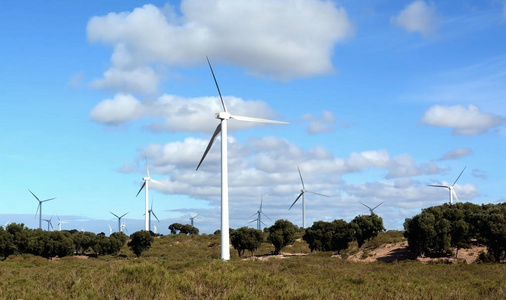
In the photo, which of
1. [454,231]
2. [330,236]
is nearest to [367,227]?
[330,236]

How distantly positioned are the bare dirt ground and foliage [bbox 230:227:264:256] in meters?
22.9

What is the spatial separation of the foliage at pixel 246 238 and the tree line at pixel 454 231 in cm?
3272

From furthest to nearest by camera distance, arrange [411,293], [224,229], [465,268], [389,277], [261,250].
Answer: [261,250]
[224,229]
[465,268]
[389,277]
[411,293]

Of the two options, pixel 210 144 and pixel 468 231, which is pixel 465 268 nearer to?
pixel 468 231

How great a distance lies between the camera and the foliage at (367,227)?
100312 millimetres

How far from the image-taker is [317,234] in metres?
105

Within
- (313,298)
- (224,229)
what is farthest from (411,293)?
(224,229)

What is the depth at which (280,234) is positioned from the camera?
105562 millimetres

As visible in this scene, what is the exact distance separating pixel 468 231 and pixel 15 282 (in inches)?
2585

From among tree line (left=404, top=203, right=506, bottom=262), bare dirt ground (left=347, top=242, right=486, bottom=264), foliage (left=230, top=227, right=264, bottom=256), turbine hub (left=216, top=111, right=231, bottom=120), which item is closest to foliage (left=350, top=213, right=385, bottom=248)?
bare dirt ground (left=347, top=242, right=486, bottom=264)

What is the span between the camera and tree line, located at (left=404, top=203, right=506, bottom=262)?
2953 inches

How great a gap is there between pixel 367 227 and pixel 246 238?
78.8 feet

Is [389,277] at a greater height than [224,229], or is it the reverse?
[224,229]

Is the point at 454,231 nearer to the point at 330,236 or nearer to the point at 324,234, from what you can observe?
the point at 330,236
